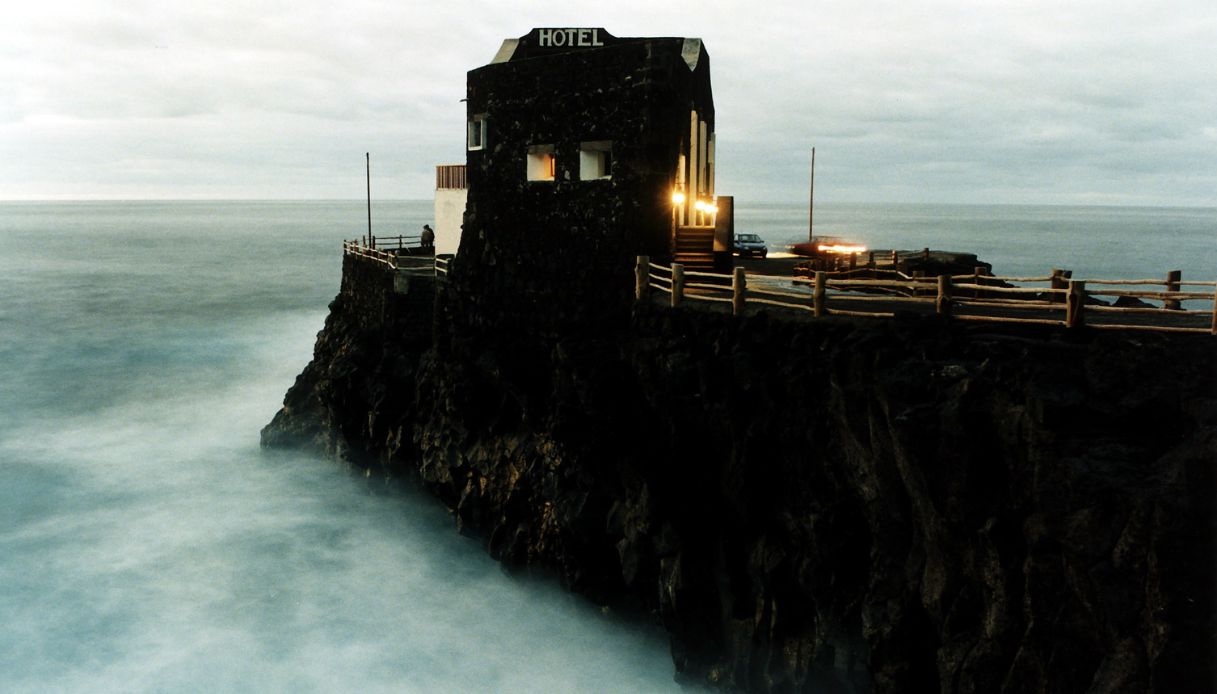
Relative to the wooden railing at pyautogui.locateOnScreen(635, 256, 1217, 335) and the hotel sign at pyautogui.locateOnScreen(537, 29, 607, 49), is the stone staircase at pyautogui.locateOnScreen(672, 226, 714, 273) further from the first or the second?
the hotel sign at pyautogui.locateOnScreen(537, 29, 607, 49)

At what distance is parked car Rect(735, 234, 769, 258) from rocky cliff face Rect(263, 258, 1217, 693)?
17118 millimetres

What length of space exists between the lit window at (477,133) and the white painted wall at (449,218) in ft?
20.6

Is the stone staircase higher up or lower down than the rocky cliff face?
higher up

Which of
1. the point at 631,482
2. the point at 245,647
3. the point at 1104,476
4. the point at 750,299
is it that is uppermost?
the point at 750,299

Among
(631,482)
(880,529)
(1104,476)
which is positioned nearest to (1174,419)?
(1104,476)

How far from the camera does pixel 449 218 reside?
113 feet

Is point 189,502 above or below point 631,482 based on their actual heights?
below

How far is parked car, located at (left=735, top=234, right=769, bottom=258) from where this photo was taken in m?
40.7

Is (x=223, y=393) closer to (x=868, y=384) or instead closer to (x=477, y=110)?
(x=477, y=110)

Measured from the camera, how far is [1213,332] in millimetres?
13125

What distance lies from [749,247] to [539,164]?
1861 cm

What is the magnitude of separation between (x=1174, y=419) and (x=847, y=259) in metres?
21.6

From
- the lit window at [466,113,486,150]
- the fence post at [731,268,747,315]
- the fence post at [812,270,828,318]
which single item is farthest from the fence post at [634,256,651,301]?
the lit window at [466,113,486,150]

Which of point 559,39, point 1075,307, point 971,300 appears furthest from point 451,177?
point 1075,307
